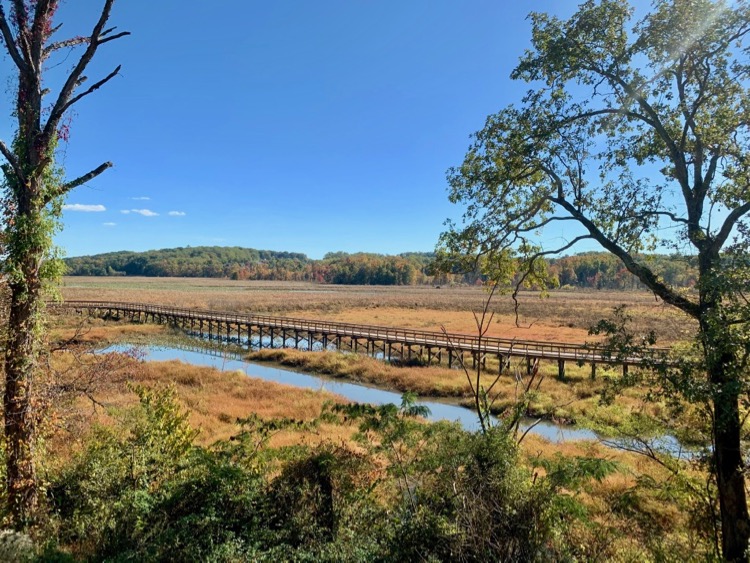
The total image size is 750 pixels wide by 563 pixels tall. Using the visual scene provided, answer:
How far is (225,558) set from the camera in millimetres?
5957

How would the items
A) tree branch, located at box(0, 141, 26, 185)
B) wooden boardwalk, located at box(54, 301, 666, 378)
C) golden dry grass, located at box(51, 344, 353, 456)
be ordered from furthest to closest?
wooden boardwalk, located at box(54, 301, 666, 378) < golden dry grass, located at box(51, 344, 353, 456) < tree branch, located at box(0, 141, 26, 185)

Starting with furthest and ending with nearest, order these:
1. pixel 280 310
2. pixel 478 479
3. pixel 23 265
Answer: pixel 280 310
pixel 23 265
pixel 478 479

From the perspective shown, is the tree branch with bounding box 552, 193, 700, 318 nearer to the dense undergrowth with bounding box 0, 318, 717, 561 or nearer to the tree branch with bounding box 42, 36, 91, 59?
the dense undergrowth with bounding box 0, 318, 717, 561

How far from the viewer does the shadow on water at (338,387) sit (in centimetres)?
1853

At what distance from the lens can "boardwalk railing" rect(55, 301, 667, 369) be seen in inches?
1024

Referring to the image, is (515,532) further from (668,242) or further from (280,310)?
(280,310)

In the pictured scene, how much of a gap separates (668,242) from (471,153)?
13.6 feet

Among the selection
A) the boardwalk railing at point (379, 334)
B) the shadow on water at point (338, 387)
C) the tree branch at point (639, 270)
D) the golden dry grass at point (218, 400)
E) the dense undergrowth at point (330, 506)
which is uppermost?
the tree branch at point (639, 270)

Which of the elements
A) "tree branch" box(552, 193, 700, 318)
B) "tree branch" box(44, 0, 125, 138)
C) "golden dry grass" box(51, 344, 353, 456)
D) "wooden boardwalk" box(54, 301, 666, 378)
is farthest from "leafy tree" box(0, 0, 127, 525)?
"wooden boardwalk" box(54, 301, 666, 378)

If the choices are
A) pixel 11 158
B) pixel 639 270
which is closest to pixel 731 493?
pixel 639 270

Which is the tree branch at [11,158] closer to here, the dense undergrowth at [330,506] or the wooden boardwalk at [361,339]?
the dense undergrowth at [330,506]

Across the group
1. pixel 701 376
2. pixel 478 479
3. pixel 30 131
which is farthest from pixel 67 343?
pixel 701 376

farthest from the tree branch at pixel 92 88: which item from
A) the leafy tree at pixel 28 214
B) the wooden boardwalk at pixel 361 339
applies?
the wooden boardwalk at pixel 361 339

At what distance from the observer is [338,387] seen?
90.7 feet
